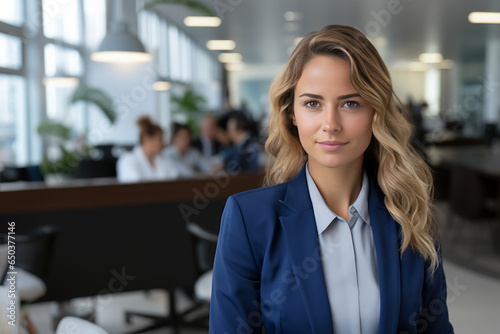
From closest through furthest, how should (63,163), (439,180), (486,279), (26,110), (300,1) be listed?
(486,279), (439,180), (63,163), (26,110), (300,1)

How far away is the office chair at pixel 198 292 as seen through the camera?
128 inches

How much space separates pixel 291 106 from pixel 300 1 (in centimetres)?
846

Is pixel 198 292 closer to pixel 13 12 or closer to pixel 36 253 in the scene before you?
pixel 36 253

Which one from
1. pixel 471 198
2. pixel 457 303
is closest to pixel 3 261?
pixel 457 303

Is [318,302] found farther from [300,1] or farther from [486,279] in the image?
[300,1]

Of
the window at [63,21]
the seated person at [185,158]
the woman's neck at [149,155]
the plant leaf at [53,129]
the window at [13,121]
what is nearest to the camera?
the woman's neck at [149,155]

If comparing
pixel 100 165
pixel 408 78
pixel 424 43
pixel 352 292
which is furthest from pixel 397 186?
pixel 424 43

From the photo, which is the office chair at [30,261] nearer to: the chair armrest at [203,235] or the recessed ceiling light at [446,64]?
the chair armrest at [203,235]

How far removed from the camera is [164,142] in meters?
7.92

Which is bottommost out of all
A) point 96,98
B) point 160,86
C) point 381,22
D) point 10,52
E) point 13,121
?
point 13,121

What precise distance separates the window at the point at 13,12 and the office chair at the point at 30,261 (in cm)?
478

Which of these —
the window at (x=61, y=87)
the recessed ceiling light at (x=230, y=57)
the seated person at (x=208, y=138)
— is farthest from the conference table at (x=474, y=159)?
the recessed ceiling light at (x=230, y=57)

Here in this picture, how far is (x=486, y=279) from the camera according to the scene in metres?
5.41

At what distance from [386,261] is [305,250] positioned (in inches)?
7.2
